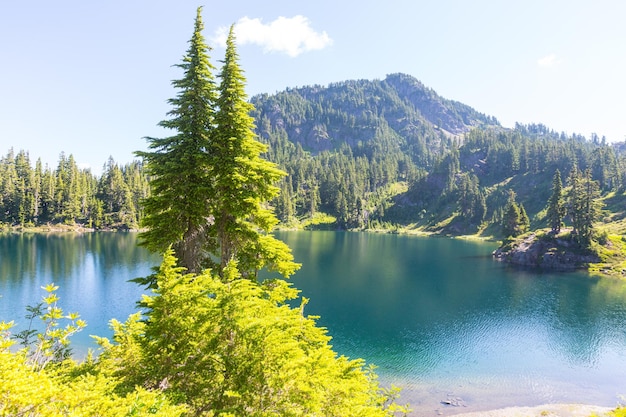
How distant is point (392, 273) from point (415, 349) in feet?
147

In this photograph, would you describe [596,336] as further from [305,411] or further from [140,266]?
[140,266]

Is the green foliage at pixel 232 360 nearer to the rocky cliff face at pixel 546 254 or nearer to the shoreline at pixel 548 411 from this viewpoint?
the shoreline at pixel 548 411

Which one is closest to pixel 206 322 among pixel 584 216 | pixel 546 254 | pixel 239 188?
pixel 239 188

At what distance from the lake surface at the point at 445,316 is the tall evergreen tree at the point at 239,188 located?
2193cm

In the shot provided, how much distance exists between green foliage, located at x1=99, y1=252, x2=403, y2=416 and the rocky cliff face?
4104 inches

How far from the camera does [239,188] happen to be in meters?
19.7

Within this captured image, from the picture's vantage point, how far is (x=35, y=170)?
561 ft

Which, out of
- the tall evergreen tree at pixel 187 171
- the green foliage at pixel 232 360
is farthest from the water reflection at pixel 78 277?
the green foliage at pixel 232 360

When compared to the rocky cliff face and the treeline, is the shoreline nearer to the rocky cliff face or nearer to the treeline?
the rocky cliff face

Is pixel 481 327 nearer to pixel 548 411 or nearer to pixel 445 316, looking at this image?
pixel 445 316

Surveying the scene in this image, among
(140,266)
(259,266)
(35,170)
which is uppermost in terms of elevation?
(35,170)

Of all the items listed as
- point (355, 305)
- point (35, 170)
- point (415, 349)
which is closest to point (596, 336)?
point (415, 349)

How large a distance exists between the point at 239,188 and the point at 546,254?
349 ft

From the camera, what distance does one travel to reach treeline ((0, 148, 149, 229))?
157625mm
